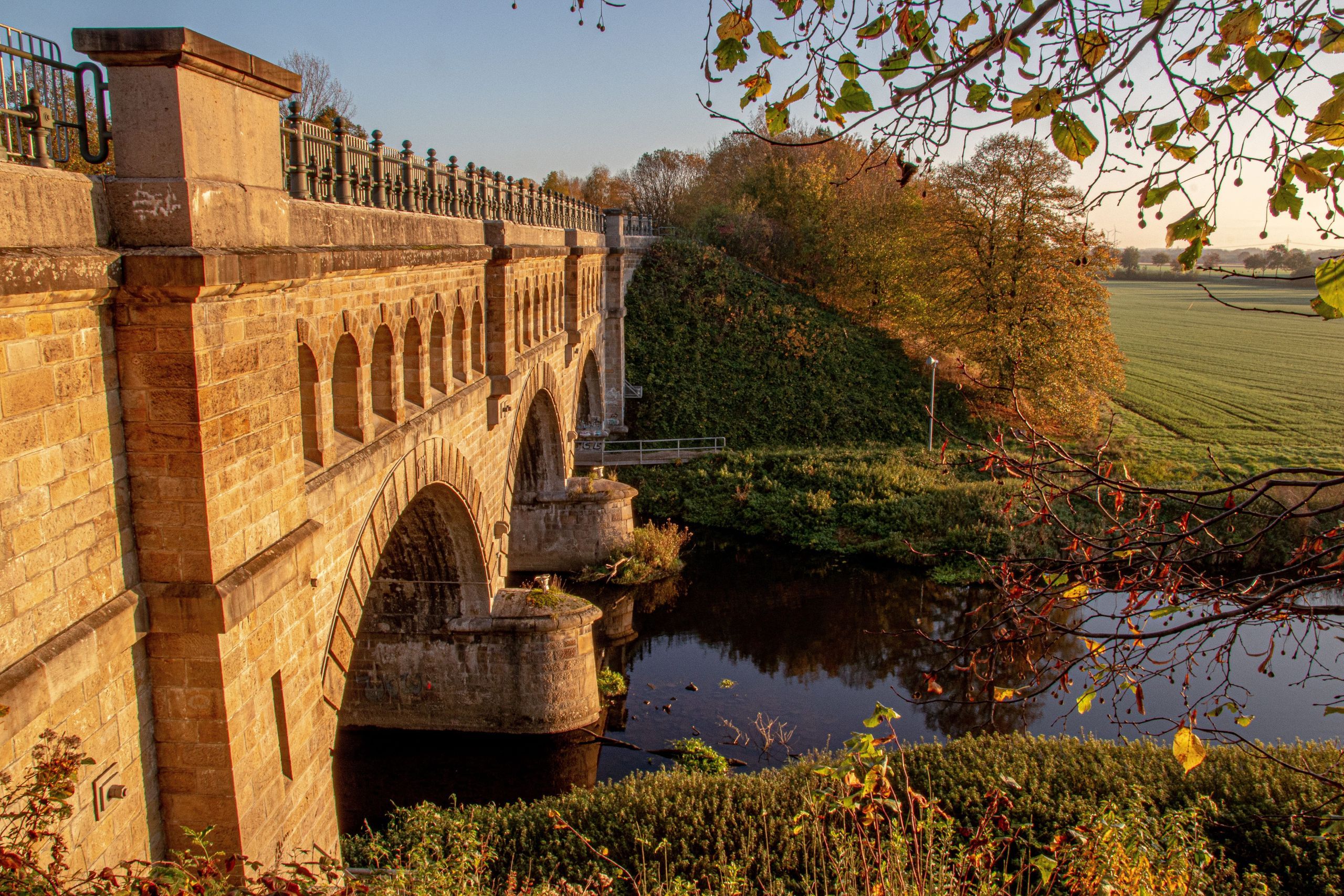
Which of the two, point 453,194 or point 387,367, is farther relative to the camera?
point 453,194

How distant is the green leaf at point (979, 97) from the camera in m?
3.35

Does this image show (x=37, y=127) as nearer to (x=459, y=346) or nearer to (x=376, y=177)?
(x=376, y=177)

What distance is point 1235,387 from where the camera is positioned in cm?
4603

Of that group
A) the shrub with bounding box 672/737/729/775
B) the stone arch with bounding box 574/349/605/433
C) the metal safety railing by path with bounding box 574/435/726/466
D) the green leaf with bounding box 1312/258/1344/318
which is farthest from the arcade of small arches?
the stone arch with bounding box 574/349/605/433

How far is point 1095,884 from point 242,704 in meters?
5.66

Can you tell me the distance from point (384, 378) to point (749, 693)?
1054cm

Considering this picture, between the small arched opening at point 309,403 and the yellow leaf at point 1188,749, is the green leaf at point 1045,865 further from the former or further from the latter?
the small arched opening at point 309,403

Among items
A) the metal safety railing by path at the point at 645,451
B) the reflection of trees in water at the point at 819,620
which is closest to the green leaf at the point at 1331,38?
the reflection of trees in water at the point at 819,620

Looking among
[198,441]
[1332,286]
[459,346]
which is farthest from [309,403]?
[1332,286]

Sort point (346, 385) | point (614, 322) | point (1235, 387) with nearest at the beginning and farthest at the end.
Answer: point (346, 385)
point (614, 322)
point (1235, 387)

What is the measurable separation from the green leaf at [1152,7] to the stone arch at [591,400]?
27.4m

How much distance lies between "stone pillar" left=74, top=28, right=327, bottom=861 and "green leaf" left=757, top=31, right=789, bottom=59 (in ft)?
10.7

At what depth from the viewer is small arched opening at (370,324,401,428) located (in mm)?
9195

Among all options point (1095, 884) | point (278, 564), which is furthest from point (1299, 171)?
point (278, 564)
